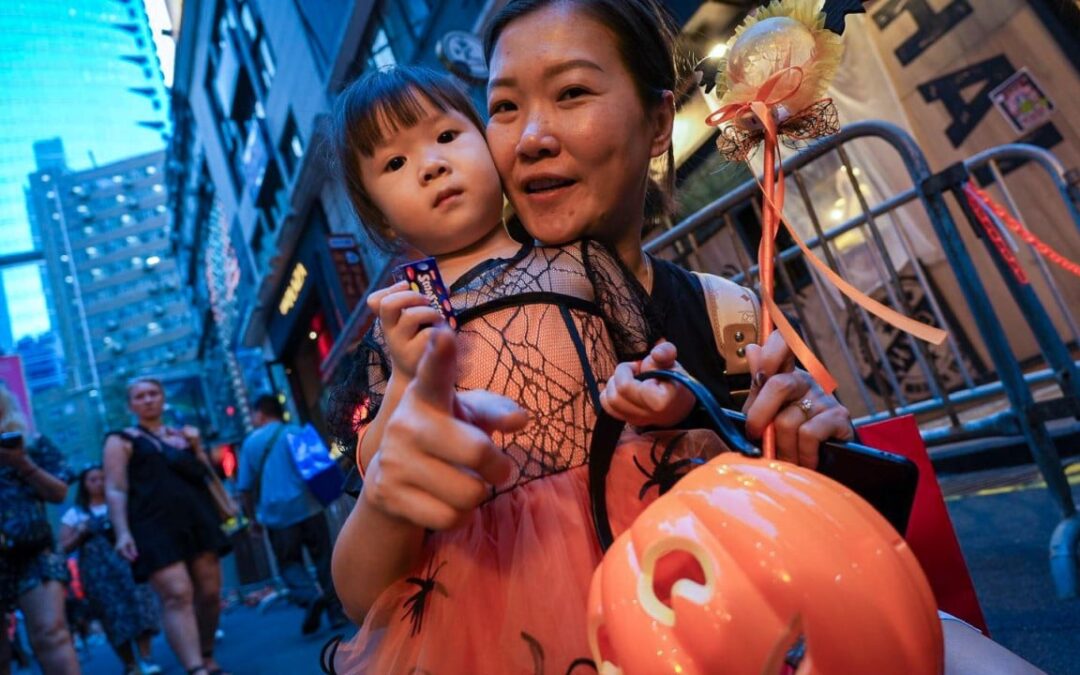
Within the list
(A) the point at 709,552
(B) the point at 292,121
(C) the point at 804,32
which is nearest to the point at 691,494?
(A) the point at 709,552

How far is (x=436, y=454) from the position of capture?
637 millimetres

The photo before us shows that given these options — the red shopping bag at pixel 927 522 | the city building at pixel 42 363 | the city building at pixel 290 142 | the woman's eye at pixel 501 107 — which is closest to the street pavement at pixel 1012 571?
the red shopping bag at pixel 927 522

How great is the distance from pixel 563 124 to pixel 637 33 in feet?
0.92

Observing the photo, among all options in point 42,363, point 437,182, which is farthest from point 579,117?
point 42,363

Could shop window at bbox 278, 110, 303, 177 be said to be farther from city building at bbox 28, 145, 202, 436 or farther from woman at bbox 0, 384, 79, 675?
city building at bbox 28, 145, 202, 436

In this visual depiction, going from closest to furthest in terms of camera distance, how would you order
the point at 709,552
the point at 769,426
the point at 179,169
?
the point at 709,552 → the point at 769,426 → the point at 179,169

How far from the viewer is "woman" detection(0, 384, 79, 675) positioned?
3277 millimetres

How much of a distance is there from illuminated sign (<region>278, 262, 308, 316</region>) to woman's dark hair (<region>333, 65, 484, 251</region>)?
14332 millimetres

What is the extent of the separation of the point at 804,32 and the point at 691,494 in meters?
0.63

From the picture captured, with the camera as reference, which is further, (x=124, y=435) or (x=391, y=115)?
(x=124, y=435)

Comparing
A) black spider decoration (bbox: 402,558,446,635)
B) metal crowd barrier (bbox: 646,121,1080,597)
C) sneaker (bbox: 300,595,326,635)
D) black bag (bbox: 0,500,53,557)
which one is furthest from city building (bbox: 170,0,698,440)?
black spider decoration (bbox: 402,558,446,635)

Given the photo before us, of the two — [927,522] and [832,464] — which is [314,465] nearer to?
[927,522]

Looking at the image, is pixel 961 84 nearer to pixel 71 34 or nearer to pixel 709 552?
pixel 709 552

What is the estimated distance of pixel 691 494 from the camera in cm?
61
